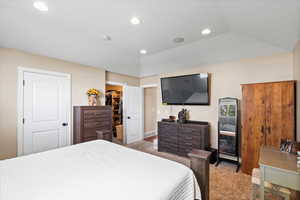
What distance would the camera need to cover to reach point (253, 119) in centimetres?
252

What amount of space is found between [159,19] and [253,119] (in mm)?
2472

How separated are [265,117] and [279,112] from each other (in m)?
0.21

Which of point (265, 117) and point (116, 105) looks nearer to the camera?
point (265, 117)

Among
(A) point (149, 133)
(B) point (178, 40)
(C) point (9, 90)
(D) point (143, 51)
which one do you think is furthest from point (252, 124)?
(C) point (9, 90)

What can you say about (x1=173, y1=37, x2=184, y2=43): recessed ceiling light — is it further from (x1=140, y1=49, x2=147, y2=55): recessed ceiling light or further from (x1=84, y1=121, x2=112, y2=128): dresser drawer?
(x1=84, y1=121, x2=112, y2=128): dresser drawer

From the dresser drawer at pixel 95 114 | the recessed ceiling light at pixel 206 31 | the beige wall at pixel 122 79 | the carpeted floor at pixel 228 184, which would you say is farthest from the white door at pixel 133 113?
the recessed ceiling light at pixel 206 31

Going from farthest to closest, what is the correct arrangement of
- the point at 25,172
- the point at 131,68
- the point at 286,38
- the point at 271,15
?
1. the point at 131,68
2. the point at 286,38
3. the point at 271,15
4. the point at 25,172

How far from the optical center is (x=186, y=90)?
146 inches

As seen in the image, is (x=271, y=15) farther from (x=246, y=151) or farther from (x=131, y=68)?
(x=131, y=68)

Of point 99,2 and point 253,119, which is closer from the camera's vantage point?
point 99,2

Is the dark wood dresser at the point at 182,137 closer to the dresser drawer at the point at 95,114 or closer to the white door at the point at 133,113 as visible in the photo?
the white door at the point at 133,113

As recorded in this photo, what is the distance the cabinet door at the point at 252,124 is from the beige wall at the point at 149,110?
3.47m

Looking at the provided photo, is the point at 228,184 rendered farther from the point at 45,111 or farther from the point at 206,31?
the point at 45,111

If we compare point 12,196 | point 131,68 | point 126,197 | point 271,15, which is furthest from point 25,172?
point 131,68
